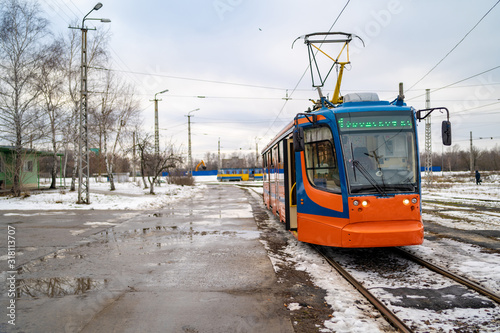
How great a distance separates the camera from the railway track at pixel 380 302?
12.8ft

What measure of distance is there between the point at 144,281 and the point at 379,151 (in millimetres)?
4831

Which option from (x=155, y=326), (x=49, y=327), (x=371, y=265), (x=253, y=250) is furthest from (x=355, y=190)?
(x=49, y=327)

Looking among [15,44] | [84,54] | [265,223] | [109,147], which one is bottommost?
[265,223]

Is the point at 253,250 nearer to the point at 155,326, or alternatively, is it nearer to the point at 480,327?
the point at 155,326

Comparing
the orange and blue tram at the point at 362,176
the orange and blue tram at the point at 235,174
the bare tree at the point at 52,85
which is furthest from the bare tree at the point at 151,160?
the orange and blue tram at the point at 235,174

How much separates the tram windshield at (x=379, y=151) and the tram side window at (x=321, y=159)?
0.90ft

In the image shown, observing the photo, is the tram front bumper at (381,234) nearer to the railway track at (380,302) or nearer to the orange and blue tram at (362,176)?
the orange and blue tram at (362,176)

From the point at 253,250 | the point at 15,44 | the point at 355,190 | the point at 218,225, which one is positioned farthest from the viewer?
the point at 15,44

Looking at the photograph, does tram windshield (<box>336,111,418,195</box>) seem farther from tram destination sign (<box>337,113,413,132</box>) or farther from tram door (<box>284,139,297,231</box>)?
tram door (<box>284,139,297,231</box>)

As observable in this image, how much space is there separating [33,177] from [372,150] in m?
36.0

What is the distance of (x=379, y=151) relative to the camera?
6.63 m

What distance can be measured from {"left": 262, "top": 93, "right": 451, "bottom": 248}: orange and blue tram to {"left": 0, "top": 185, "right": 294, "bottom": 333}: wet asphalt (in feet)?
5.11

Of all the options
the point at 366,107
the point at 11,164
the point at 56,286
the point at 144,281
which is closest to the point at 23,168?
the point at 11,164

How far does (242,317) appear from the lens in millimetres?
4191
